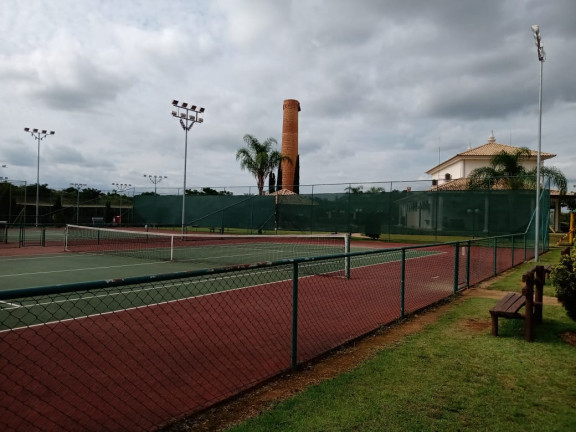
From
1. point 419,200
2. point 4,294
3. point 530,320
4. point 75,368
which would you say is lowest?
point 75,368

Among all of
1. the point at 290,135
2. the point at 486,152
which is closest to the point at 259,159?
the point at 290,135

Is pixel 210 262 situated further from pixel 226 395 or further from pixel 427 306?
pixel 226 395

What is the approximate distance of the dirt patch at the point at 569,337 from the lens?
5.82m

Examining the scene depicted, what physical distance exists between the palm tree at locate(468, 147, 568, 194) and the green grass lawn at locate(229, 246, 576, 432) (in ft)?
74.0

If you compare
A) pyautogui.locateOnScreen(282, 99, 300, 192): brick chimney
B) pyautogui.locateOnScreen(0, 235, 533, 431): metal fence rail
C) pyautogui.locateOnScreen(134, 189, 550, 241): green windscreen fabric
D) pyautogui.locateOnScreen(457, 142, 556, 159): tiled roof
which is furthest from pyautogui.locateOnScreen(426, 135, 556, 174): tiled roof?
pyautogui.locateOnScreen(0, 235, 533, 431): metal fence rail

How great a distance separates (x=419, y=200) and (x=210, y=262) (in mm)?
16262

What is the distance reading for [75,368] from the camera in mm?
4883

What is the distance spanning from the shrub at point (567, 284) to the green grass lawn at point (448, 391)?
1.89 feet

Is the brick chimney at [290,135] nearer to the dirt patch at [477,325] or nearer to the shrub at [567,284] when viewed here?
the dirt patch at [477,325]

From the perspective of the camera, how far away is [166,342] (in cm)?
573

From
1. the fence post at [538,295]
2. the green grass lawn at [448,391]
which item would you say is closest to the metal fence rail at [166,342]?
the green grass lawn at [448,391]

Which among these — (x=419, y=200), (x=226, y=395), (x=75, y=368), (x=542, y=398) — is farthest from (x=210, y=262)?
(x=419, y=200)

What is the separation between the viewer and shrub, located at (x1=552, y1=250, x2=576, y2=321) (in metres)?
5.45

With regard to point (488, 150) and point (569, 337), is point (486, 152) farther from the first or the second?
point (569, 337)
